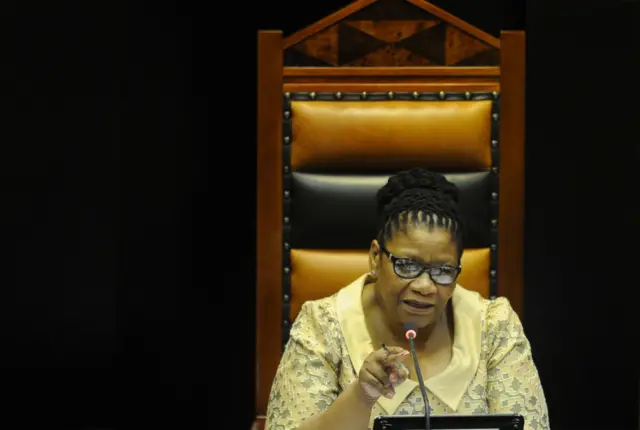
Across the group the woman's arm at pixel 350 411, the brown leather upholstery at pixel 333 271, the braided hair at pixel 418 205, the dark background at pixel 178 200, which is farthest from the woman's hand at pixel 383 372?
the dark background at pixel 178 200

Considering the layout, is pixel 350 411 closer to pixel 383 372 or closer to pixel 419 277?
pixel 383 372

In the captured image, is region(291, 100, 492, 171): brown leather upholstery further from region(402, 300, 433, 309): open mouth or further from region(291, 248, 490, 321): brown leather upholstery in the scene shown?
region(402, 300, 433, 309): open mouth

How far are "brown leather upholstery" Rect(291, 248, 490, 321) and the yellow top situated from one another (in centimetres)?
35

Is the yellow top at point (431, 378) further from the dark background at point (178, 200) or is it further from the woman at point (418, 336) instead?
the dark background at point (178, 200)

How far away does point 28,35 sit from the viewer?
256 cm

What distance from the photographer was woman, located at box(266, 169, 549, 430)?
5.77 ft

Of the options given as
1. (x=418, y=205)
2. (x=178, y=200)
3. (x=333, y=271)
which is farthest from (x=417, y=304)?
(x=178, y=200)

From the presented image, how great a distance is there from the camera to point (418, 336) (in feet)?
6.10

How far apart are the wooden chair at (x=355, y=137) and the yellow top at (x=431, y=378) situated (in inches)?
15.1

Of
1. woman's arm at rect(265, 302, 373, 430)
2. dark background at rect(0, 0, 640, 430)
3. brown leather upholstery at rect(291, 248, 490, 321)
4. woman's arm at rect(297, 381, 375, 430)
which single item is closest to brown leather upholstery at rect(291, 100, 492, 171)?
brown leather upholstery at rect(291, 248, 490, 321)

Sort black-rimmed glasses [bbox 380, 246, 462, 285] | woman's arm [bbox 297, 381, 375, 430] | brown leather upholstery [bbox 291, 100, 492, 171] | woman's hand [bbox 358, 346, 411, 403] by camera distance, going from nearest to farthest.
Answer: woman's hand [bbox 358, 346, 411, 403], woman's arm [bbox 297, 381, 375, 430], black-rimmed glasses [bbox 380, 246, 462, 285], brown leather upholstery [bbox 291, 100, 492, 171]

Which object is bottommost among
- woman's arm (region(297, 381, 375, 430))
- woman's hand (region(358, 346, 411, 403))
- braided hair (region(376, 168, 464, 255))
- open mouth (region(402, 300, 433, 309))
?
woman's arm (region(297, 381, 375, 430))

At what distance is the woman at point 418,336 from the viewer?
1.76 metres

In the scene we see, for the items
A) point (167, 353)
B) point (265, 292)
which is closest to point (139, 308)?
point (167, 353)
